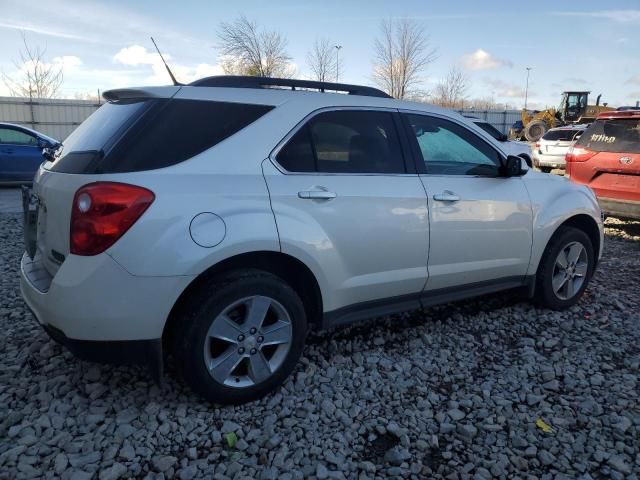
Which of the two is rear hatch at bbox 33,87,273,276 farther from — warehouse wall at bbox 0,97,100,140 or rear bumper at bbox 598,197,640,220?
warehouse wall at bbox 0,97,100,140

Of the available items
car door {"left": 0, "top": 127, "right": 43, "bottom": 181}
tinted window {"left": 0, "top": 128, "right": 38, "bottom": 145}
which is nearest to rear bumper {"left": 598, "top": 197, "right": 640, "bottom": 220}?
car door {"left": 0, "top": 127, "right": 43, "bottom": 181}

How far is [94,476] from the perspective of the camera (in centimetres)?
226

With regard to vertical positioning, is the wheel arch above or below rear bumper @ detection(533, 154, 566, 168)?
below

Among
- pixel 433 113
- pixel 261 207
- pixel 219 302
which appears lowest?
pixel 219 302

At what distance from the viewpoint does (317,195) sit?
2.85m

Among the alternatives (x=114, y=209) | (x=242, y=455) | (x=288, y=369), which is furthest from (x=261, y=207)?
(x=242, y=455)

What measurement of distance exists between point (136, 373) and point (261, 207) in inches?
54.3

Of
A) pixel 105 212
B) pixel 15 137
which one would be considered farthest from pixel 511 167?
pixel 15 137

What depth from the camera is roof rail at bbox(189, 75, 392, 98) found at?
2920mm

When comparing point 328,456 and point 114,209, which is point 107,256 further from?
point 328,456

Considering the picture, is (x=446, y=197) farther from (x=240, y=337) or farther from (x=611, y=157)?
(x=611, y=157)

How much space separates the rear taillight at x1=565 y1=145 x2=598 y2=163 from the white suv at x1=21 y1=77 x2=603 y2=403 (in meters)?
3.97

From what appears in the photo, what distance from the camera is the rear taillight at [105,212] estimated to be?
235 cm

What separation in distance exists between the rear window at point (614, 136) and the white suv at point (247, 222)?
12.5ft
